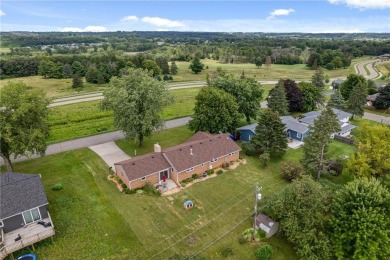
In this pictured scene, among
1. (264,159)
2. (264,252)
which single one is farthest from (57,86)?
(264,252)

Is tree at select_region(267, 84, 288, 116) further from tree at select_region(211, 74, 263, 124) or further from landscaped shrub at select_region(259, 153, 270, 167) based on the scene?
landscaped shrub at select_region(259, 153, 270, 167)

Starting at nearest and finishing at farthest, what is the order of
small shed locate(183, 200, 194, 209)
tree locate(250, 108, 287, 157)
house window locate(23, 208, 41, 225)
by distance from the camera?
house window locate(23, 208, 41, 225) < small shed locate(183, 200, 194, 209) < tree locate(250, 108, 287, 157)

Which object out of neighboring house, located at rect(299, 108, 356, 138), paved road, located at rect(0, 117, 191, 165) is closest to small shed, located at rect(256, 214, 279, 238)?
neighboring house, located at rect(299, 108, 356, 138)

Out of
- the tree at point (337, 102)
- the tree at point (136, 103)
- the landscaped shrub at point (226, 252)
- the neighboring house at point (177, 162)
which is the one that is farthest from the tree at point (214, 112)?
the tree at point (337, 102)

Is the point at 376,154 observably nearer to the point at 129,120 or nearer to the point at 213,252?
the point at 213,252

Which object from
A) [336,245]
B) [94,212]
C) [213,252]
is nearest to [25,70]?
[94,212]

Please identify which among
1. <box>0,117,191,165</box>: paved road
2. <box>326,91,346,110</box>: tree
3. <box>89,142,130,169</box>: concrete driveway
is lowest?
<box>89,142,130,169</box>: concrete driveway
